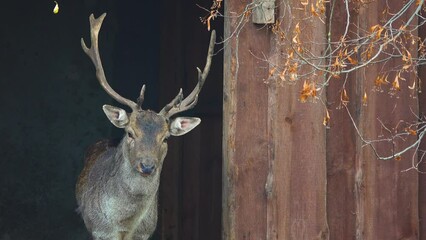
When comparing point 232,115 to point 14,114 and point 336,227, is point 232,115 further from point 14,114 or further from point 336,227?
point 14,114

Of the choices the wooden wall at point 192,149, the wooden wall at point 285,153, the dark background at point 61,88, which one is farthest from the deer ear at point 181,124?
the dark background at point 61,88

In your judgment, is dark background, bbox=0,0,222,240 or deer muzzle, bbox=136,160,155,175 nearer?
deer muzzle, bbox=136,160,155,175

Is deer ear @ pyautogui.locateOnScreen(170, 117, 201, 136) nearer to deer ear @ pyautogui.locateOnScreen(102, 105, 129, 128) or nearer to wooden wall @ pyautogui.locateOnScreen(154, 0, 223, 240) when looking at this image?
deer ear @ pyautogui.locateOnScreen(102, 105, 129, 128)

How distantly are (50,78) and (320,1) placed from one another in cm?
590

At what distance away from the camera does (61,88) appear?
35.3ft

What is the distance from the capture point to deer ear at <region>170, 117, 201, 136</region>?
7195mm

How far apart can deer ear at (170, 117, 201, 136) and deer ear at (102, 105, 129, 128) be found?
1.21 ft

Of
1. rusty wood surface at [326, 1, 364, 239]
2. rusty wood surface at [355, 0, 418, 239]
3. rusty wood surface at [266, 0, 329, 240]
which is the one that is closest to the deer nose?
rusty wood surface at [266, 0, 329, 240]

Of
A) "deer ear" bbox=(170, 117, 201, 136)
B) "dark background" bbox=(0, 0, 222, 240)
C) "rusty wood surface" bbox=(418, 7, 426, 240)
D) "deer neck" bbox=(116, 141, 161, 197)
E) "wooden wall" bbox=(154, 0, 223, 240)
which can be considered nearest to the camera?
"rusty wood surface" bbox=(418, 7, 426, 240)

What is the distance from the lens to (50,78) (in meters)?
Result: 10.7

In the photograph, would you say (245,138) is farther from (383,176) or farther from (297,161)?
(383,176)

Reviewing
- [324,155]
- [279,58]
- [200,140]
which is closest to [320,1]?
[279,58]

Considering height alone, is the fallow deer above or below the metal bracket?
below

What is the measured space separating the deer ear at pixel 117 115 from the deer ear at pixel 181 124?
0.37 m
